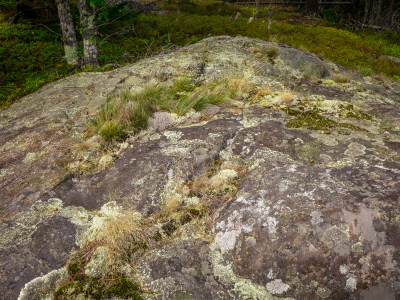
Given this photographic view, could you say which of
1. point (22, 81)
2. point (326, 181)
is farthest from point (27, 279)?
point (22, 81)

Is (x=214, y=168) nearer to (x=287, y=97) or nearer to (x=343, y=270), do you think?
(x=343, y=270)

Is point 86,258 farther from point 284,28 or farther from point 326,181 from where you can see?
point 284,28

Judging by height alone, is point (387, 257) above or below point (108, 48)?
below

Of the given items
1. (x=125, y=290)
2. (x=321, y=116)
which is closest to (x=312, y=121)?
(x=321, y=116)

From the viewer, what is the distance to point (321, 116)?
3717mm

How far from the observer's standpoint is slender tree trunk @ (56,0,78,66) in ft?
26.5

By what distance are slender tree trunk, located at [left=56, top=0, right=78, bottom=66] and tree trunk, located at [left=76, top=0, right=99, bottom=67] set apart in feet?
2.90

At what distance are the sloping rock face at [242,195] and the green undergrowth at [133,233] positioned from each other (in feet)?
0.20

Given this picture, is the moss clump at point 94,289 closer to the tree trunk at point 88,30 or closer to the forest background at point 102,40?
the forest background at point 102,40

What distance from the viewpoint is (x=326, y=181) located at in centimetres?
225

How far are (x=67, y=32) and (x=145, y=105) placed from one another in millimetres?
6670

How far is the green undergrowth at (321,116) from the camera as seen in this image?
133 inches

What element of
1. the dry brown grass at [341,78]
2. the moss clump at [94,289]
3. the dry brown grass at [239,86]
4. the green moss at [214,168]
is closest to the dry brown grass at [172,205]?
the green moss at [214,168]

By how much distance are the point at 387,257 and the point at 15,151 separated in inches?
163
